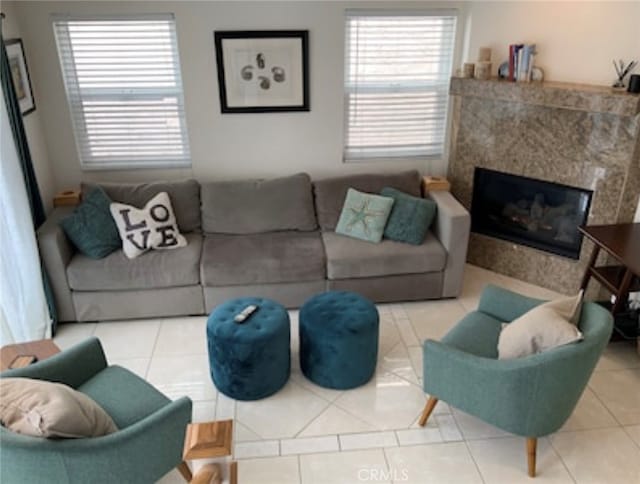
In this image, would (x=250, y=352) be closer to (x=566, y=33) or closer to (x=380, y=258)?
(x=380, y=258)

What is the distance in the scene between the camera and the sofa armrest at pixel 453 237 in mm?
3652

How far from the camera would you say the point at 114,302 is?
3553mm

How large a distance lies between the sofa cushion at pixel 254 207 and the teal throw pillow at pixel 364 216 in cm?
28

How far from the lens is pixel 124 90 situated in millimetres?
3941

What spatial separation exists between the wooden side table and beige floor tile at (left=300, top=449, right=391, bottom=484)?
5.42 feet

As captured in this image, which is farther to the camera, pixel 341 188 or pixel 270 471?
pixel 341 188

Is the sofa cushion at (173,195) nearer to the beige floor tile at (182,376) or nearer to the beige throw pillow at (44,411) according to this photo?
the beige floor tile at (182,376)

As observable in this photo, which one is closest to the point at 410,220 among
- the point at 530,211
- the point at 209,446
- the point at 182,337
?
the point at 530,211

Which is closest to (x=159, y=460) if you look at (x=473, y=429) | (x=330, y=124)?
(x=473, y=429)

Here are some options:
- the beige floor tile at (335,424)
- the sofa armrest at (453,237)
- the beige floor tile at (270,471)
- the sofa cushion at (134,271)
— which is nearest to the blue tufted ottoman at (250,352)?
the beige floor tile at (335,424)

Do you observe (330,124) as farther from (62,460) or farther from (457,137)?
(62,460)

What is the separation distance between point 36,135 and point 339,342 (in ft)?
8.98

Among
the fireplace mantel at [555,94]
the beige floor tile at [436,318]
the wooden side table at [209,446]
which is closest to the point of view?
the wooden side table at [209,446]

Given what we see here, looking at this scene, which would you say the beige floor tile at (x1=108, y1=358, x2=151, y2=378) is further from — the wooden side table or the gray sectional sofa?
the wooden side table
